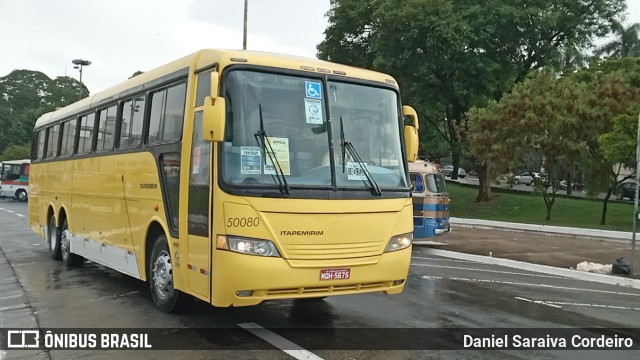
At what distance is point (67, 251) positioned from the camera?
11.8m

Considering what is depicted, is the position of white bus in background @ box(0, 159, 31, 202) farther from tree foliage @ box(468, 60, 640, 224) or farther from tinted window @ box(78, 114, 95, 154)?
tinted window @ box(78, 114, 95, 154)

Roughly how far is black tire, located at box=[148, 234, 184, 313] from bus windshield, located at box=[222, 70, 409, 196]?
192 centimetres

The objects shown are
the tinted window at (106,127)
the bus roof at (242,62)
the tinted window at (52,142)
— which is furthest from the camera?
the tinted window at (52,142)

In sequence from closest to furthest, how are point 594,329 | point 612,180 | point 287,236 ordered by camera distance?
point 287,236
point 594,329
point 612,180

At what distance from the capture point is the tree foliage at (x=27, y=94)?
8212 cm

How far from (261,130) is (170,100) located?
1.89 metres

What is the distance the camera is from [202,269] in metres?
6.20

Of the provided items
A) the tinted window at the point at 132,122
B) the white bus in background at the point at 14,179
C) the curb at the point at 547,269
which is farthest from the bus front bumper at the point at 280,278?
the white bus in background at the point at 14,179

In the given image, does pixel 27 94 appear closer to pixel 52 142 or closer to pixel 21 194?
pixel 21 194

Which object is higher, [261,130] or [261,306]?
[261,130]

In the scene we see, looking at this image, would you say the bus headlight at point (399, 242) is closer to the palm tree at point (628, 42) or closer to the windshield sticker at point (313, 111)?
the windshield sticker at point (313, 111)

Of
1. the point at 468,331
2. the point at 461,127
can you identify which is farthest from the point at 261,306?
the point at 461,127

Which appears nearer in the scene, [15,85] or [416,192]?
[416,192]

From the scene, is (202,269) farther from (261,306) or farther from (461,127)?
(461,127)
